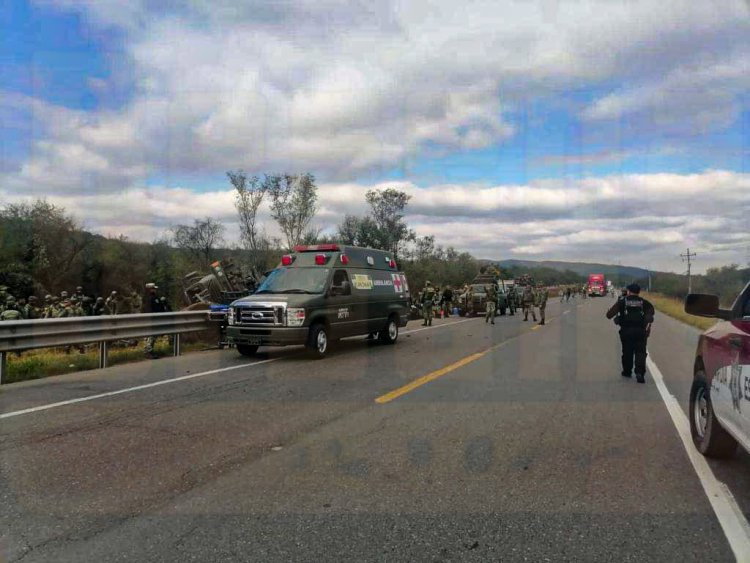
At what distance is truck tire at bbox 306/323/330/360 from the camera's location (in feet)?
39.1

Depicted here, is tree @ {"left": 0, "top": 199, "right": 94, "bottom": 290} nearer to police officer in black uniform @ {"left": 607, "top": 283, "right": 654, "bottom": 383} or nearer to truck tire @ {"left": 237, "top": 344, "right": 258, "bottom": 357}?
truck tire @ {"left": 237, "top": 344, "right": 258, "bottom": 357}

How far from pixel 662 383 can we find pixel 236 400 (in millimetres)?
6728

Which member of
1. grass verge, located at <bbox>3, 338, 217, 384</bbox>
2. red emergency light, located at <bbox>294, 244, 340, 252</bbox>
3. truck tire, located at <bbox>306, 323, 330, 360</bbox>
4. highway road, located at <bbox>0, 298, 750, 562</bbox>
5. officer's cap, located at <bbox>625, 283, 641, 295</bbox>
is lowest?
grass verge, located at <bbox>3, 338, 217, 384</bbox>

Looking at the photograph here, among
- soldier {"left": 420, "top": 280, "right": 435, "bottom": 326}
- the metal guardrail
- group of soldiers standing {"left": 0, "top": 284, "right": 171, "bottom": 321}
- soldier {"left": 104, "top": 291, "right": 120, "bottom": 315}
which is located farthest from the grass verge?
soldier {"left": 420, "top": 280, "right": 435, "bottom": 326}

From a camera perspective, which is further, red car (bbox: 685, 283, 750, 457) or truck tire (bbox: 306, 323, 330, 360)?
truck tire (bbox: 306, 323, 330, 360)

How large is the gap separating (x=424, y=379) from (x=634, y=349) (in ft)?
11.9

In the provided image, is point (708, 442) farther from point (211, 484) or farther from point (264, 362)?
point (264, 362)

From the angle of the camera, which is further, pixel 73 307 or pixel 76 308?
pixel 73 307

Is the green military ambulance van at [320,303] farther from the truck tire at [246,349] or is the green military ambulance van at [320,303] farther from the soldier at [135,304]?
the soldier at [135,304]

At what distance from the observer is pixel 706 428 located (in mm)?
5270

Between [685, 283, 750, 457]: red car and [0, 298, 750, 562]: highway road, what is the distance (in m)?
0.25

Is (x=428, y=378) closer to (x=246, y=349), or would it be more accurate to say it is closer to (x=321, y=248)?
(x=246, y=349)

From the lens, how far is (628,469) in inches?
197

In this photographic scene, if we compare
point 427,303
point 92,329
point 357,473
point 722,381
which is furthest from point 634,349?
point 427,303
